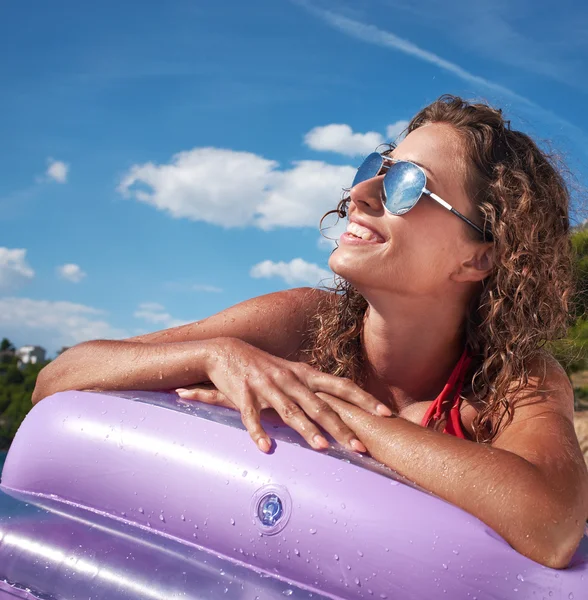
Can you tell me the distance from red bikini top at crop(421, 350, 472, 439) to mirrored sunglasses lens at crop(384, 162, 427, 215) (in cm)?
61

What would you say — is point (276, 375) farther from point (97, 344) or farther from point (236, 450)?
point (97, 344)

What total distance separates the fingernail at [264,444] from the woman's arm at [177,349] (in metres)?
0.43

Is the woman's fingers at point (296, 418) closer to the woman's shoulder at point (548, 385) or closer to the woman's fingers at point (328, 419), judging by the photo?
the woman's fingers at point (328, 419)

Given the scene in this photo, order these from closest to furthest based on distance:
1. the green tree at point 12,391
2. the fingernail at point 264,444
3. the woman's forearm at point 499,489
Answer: the woman's forearm at point 499,489, the fingernail at point 264,444, the green tree at point 12,391

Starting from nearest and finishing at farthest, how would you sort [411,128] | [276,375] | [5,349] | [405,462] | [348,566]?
[348,566] → [405,462] → [276,375] → [411,128] → [5,349]

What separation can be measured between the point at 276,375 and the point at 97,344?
30.7 inches

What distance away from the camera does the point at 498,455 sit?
1.79 m

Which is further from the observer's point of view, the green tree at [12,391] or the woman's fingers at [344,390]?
the green tree at [12,391]

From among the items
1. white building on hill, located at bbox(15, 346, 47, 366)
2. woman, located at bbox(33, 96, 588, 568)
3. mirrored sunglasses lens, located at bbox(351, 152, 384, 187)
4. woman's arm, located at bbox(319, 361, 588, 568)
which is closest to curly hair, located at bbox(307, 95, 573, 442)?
woman, located at bbox(33, 96, 588, 568)

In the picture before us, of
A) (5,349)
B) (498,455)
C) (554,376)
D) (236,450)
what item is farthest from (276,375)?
(5,349)

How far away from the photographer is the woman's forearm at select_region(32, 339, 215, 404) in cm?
230

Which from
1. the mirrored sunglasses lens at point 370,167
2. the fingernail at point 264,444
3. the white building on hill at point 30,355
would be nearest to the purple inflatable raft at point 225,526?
the fingernail at point 264,444

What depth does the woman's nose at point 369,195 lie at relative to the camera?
244 centimetres

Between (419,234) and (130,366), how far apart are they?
1.05m
